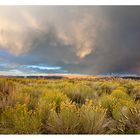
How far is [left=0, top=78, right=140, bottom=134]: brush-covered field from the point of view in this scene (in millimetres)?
3615

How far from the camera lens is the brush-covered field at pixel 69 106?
11.9 feet

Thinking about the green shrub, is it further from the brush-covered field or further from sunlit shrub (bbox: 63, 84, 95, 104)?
sunlit shrub (bbox: 63, 84, 95, 104)

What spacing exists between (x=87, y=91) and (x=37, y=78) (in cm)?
53

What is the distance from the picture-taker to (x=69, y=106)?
3664 mm

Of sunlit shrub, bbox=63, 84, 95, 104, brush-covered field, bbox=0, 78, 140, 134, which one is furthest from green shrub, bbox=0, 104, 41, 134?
sunlit shrub, bbox=63, 84, 95, 104

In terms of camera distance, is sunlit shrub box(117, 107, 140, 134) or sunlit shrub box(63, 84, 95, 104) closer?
sunlit shrub box(117, 107, 140, 134)

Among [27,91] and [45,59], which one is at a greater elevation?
[45,59]

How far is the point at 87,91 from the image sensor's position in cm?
378

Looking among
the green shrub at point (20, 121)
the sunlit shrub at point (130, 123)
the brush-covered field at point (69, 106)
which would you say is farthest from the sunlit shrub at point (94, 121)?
the green shrub at point (20, 121)

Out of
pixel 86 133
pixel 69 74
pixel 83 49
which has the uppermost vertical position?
pixel 83 49

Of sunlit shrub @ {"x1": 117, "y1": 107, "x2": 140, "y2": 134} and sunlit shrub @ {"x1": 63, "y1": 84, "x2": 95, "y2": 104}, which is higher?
sunlit shrub @ {"x1": 63, "y1": 84, "x2": 95, "y2": 104}

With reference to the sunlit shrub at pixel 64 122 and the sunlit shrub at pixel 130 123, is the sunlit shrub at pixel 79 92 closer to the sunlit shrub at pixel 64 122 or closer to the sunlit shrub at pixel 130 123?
the sunlit shrub at pixel 64 122
